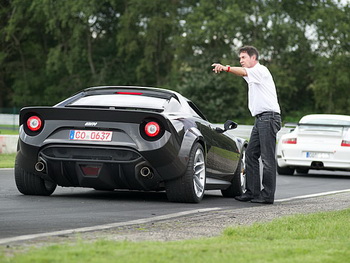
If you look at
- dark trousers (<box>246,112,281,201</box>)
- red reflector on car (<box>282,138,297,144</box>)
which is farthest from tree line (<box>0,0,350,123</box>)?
dark trousers (<box>246,112,281,201</box>)

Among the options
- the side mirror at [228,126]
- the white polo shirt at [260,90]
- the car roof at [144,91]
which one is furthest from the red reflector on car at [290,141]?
the car roof at [144,91]

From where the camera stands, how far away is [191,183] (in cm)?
1000

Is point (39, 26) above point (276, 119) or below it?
above

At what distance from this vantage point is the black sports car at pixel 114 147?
963 centimetres

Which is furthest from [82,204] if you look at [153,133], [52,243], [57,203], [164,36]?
[164,36]

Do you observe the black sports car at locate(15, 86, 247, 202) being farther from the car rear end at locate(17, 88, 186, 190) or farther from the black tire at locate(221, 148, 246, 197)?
the black tire at locate(221, 148, 246, 197)

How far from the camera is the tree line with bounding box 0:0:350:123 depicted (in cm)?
6159

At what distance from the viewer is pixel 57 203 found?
31.7ft

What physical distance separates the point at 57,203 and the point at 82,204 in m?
0.27

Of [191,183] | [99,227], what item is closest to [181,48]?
[191,183]

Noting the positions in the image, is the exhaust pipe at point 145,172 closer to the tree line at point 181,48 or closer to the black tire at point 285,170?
the black tire at point 285,170

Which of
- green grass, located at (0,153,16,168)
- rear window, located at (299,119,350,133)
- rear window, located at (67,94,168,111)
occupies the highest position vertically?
rear window, located at (67,94,168,111)

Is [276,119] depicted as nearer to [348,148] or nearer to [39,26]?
[348,148]

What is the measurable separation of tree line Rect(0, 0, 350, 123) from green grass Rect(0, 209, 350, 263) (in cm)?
5222
